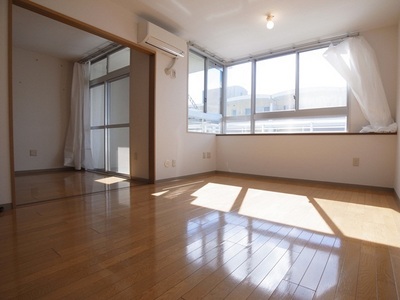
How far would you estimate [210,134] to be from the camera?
14.6ft

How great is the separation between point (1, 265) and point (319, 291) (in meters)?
1.55

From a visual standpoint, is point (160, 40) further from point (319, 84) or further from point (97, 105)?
point (319, 84)

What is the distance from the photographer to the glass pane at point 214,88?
4551 millimetres

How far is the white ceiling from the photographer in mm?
2730

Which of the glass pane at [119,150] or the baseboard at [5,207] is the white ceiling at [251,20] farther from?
the baseboard at [5,207]

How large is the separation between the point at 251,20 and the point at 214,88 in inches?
68.2

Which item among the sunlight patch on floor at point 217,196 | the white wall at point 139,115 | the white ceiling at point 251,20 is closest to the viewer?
the sunlight patch on floor at point 217,196

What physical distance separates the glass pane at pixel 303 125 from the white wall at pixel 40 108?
4293 millimetres

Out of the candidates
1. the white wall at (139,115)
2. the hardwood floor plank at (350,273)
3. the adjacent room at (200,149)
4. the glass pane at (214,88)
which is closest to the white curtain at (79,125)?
the adjacent room at (200,149)

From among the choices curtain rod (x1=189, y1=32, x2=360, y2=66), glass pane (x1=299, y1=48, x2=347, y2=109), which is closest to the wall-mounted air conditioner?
curtain rod (x1=189, y1=32, x2=360, y2=66)

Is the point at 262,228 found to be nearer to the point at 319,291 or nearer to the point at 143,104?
the point at 319,291

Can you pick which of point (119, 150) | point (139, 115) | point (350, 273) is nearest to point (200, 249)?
point (350, 273)

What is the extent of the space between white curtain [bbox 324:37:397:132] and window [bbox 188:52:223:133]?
224cm

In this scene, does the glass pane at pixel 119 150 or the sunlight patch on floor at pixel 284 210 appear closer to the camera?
the sunlight patch on floor at pixel 284 210
